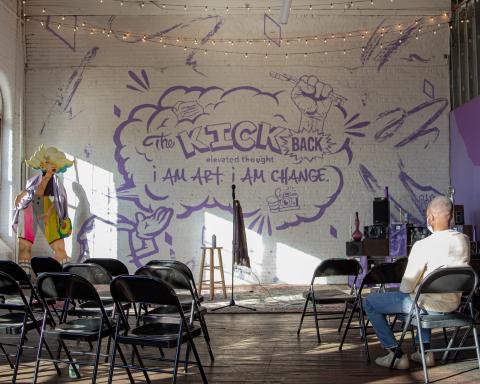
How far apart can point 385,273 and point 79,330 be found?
2.25 metres

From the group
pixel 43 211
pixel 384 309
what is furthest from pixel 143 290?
pixel 43 211

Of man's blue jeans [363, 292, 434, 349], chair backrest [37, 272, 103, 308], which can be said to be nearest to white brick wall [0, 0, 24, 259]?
chair backrest [37, 272, 103, 308]

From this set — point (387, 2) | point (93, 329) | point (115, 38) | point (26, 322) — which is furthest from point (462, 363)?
point (115, 38)

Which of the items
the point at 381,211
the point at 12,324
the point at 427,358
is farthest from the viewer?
the point at 381,211

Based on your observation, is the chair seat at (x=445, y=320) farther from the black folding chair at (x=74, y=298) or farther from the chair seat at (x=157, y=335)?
the black folding chair at (x=74, y=298)

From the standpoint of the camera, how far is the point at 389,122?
30.7ft

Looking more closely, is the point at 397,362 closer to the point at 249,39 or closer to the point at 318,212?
the point at 318,212

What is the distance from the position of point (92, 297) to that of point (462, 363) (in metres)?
2.55

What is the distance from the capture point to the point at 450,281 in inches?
152

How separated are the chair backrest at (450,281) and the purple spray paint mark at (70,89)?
23.1 ft

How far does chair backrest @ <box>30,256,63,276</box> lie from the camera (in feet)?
17.6

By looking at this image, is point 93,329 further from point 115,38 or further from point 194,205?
point 115,38

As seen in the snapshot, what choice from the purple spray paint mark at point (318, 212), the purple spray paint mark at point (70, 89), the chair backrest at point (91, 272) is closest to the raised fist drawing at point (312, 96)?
Result: the purple spray paint mark at point (318, 212)

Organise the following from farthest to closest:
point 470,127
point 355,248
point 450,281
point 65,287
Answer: point 470,127, point 355,248, point 450,281, point 65,287
